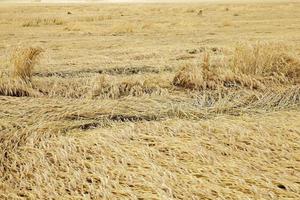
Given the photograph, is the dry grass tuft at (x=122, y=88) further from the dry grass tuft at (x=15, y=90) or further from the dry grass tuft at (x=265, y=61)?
the dry grass tuft at (x=265, y=61)

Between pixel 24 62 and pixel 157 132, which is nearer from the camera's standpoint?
pixel 157 132

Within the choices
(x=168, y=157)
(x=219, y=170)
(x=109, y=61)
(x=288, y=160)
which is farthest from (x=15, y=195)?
(x=109, y=61)

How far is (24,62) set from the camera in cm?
605

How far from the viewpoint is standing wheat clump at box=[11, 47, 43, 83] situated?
592cm

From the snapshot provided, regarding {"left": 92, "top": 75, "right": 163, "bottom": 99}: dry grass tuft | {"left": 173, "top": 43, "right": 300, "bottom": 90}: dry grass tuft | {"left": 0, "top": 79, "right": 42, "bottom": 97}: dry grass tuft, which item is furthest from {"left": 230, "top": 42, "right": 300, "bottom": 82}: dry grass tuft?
{"left": 0, "top": 79, "right": 42, "bottom": 97}: dry grass tuft

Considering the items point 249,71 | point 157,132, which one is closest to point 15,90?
point 157,132

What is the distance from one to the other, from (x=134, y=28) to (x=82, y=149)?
39.8 feet

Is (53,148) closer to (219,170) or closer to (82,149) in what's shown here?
(82,149)

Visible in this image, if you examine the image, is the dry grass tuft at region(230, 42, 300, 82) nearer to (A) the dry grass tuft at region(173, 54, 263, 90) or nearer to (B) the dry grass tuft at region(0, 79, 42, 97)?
(A) the dry grass tuft at region(173, 54, 263, 90)

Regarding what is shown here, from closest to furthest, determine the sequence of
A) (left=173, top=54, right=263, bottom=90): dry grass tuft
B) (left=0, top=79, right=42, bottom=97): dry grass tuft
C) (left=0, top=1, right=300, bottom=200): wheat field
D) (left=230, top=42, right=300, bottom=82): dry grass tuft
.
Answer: (left=0, top=1, right=300, bottom=200): wheat field < (left=0, top=79, right=42, bottom=97): dry grass tuft < (left=173, top=54, right=263, bottom=90): dry grass tuft < (left=230, top=42, right=300, bottom=82): dry grass tuft

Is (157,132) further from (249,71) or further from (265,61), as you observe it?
(265,61)

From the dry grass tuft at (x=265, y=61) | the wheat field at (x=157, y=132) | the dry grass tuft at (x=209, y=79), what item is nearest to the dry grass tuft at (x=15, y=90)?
the wheat field at (x=157, y=132)

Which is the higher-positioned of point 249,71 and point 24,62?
point 24,62

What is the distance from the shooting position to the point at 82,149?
357 cm
